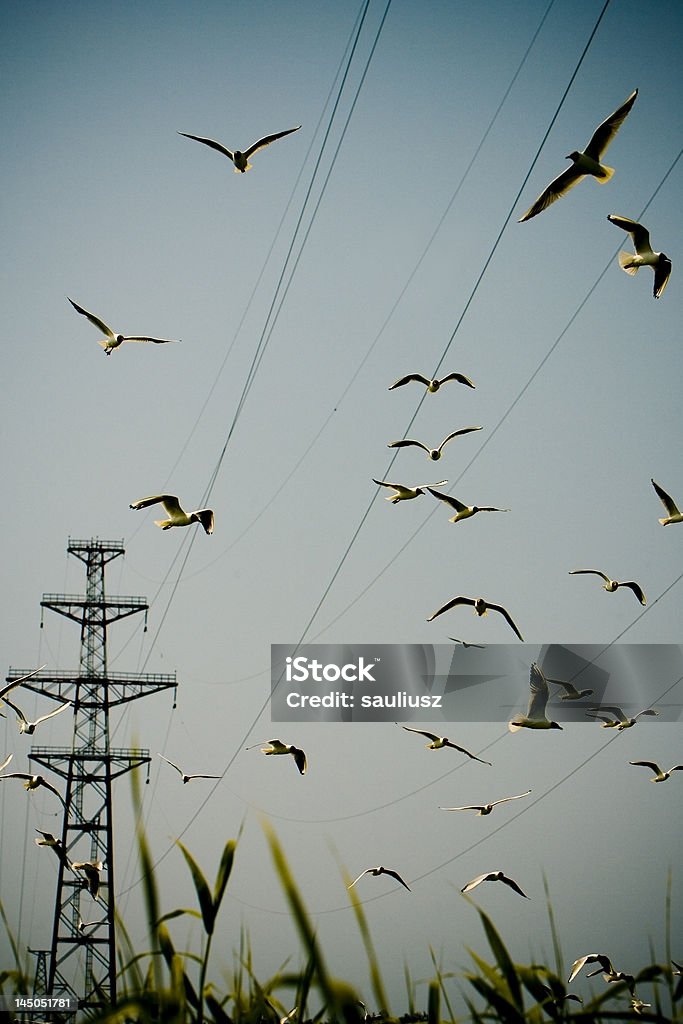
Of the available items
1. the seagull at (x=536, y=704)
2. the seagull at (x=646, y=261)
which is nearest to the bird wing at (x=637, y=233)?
the seagull at (x=646, y=261)

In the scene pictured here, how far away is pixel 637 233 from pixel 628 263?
0.52 meters

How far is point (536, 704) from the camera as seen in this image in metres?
9.06

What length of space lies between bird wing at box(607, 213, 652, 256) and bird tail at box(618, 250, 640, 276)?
0.13 metres

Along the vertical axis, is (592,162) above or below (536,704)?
above

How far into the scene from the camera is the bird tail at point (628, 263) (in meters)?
8.22

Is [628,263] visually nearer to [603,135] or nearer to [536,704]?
[603,135]

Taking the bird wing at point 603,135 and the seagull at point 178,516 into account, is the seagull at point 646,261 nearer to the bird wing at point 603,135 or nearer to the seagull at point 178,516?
the bird wing at point 603,135

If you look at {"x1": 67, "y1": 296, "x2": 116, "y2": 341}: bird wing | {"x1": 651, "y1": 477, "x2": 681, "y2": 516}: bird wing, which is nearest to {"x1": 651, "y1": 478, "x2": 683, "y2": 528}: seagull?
{"x1": 651, "y1": 477, "x2": 681, "y2": 516}: bird wing

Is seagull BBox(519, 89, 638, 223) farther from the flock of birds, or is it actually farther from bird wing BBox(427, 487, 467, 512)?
bird wing BBox(427, 487, 467, 512)

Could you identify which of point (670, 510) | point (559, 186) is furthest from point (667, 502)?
point (559, 186)

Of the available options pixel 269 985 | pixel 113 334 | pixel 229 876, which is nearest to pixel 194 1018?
pixel 269 985

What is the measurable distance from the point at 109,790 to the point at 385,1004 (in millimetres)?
23375

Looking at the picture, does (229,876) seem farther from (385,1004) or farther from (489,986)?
(489,986)

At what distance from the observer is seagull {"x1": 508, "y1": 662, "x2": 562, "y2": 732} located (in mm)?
8867
